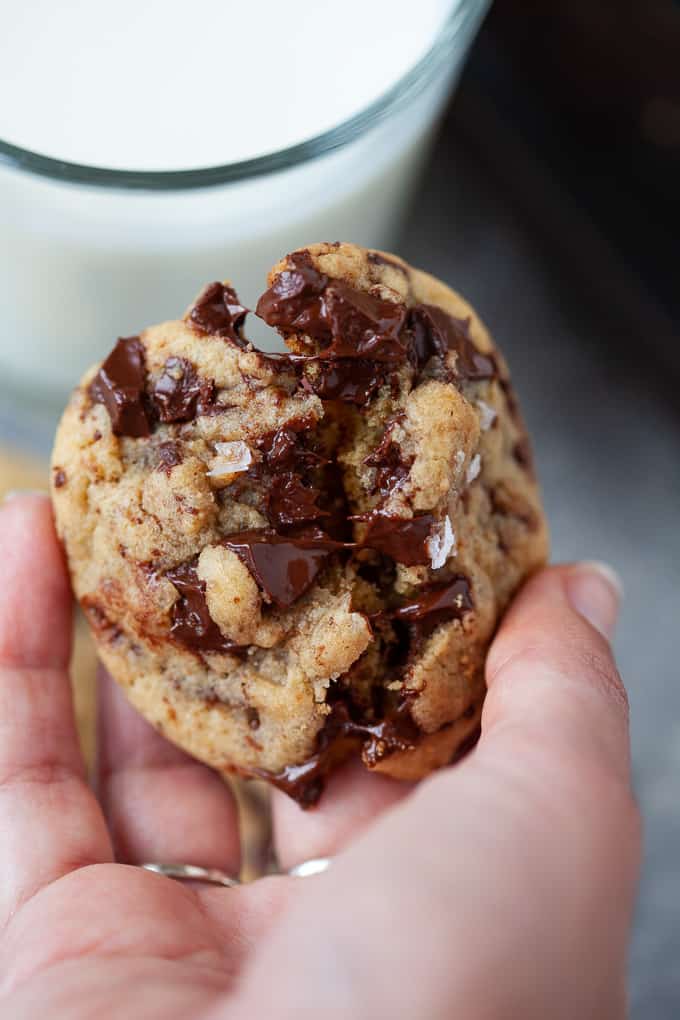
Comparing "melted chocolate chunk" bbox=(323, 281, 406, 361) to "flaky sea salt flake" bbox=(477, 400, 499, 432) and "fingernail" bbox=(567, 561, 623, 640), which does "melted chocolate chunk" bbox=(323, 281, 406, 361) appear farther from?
"fingernail" bbox=(567, 561, 623, 640)

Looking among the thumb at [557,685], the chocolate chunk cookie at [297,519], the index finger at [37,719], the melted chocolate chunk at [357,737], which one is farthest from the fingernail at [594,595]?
the index finger at [37,719]

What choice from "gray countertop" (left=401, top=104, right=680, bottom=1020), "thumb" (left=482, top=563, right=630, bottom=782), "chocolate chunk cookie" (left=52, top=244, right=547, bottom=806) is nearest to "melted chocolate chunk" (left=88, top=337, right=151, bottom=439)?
"chocolate chunk cookie" (left=52, top=244, right=547, bottom=806)

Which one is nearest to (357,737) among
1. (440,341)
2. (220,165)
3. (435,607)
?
(435,607)

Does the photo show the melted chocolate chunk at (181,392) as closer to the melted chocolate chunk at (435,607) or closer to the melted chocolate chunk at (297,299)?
the melted chocolate chunk at (297,299)

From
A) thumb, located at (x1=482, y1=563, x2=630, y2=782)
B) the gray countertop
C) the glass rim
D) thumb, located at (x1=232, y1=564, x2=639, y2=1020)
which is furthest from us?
the gray countertop

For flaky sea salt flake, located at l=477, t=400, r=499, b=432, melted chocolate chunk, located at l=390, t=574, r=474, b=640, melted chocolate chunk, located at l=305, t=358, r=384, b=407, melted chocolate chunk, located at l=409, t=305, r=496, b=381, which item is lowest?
melted chocolate chunk, located at l=390, t=574, r=474, b=640

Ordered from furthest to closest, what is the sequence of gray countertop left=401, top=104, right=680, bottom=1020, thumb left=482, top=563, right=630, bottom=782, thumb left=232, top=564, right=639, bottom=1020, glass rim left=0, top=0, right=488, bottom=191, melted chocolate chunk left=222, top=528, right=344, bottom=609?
1. gray countertop left=401, top=104, right=680, bottom=1020
2. glass rim left=0, top=0, right=488, bottom=191
3. melted chocolate chunk left=222, top=528, right=344, bottom=609
4. thumb left=482, top=563, right=630, bottom=782
5. thumb left=232, top=564, right=639, bottom=1020
